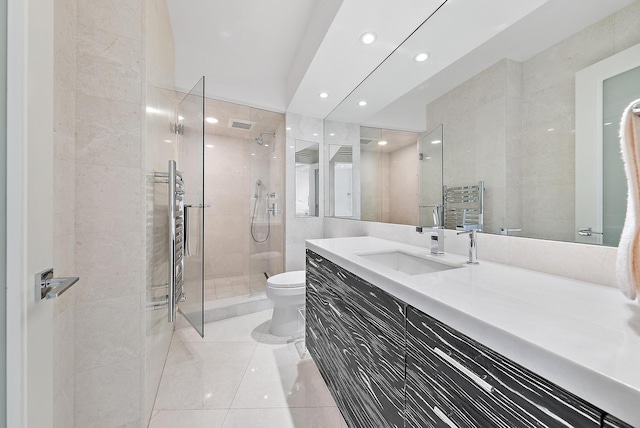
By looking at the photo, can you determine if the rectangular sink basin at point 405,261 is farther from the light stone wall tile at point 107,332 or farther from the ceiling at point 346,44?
the light stone wall tile at point 107,332

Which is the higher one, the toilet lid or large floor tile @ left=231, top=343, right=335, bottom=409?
the toilet lid

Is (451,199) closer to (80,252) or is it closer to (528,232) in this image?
(528,232)

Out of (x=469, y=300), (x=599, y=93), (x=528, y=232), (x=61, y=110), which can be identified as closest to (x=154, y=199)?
(x=61, y=110)

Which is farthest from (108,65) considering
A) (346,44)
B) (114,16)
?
(346,44)

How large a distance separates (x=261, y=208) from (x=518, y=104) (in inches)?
107

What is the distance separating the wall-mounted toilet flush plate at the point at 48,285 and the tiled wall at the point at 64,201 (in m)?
0.38

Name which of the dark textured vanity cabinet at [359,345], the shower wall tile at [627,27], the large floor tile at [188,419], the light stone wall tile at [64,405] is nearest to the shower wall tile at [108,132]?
the light stone wall tile at [64,405]

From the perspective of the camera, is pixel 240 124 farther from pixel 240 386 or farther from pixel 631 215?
pixel 631 215

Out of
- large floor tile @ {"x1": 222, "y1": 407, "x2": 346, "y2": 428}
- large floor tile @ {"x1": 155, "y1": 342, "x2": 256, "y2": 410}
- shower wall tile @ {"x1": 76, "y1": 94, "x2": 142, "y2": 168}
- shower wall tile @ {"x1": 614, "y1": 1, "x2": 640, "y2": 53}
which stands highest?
shower wall tile @ {"x1": 614, "y1": 1, "x2": 640, "y2": 53}

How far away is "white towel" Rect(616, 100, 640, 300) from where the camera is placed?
0.59 meters

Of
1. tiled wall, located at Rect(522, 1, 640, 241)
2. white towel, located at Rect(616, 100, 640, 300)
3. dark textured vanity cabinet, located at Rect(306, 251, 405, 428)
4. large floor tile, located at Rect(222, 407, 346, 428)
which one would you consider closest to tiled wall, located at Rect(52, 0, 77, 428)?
large floor tile, located at Rect(222, 407, 346, 428)

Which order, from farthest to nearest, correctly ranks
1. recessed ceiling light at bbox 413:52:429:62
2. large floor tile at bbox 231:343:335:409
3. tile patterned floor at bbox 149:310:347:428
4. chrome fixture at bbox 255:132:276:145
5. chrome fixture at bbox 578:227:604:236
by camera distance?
chrome fixture at bbox 255:132:276:145
recessed ceiling light at bbox 413:52:429:62
large floor tile at bbox 231:343:335:409
tile patterned floor at bbox 149:310:347:428
chrome fixture at bbox 578:227:604:236

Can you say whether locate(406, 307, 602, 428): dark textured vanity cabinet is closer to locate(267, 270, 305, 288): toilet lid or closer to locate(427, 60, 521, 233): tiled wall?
locate(427, 60, 521, 233): tiled wall

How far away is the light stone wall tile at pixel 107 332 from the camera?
1.09 metres
